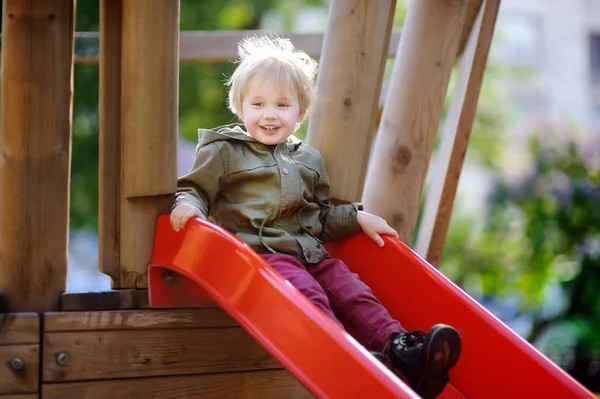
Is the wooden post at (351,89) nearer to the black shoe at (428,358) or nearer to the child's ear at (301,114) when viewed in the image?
the child's ear at (301,114)

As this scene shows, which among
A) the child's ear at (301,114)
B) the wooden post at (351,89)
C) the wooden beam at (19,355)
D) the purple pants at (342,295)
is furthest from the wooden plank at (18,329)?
the wooden post at (351,89)

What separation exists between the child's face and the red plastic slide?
1.41 ft

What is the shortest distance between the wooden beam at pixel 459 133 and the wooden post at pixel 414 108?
0.34 meters

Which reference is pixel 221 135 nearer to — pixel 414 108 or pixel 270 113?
pixel 270 113

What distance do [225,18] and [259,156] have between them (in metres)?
6.97

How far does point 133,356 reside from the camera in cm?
246

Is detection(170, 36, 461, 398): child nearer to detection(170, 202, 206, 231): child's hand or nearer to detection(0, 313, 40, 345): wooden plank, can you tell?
detection(170, 202, 206, 231): child's hand

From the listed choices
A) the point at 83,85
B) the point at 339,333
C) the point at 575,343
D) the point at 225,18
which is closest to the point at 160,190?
the point at 339,333

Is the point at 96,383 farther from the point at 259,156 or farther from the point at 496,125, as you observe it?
the point at 496,125

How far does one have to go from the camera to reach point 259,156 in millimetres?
2703

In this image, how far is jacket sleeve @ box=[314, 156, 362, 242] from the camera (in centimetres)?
283

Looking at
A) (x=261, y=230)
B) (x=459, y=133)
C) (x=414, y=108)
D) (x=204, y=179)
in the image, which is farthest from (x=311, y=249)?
(x=459, y=133)

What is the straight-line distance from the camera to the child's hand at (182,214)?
7.93 ft

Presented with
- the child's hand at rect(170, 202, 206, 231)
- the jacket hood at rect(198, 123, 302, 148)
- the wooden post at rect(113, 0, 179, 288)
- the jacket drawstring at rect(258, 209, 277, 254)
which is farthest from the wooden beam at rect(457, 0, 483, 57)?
the child's hand at rect(170, 202, 206, 231)
